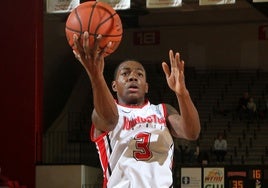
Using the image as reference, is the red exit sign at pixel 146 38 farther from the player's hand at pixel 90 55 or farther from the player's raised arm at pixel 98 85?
the player's hand at pixel 90 55

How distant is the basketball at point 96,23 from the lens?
430cm

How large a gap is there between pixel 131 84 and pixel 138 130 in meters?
0.31

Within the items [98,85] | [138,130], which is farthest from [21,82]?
[98,85]

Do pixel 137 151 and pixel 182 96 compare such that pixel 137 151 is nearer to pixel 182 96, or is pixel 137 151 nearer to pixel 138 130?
pixel 138 130

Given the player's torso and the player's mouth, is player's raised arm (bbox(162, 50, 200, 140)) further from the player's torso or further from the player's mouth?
the player's mouth

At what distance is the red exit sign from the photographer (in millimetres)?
21094

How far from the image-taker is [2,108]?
11445mm

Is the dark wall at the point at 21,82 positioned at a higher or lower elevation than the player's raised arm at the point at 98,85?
lower

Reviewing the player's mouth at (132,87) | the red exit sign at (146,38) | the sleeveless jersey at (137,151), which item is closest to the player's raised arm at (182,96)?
the sleeveless jersey at (137,151)

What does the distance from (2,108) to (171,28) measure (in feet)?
34.5

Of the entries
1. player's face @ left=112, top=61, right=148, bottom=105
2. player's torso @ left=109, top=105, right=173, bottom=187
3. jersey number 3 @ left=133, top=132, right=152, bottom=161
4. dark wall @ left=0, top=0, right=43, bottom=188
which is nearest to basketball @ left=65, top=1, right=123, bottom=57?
player's face @ left=112, top=61, right=148, bottom=105

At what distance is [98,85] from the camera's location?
3.94 metres

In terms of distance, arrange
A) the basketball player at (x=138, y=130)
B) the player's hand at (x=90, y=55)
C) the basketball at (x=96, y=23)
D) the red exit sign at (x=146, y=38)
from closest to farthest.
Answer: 1. the player's hand at (x=90, y=55)
2. the basketball player at (x=138, y=130)
3. the basketball at (x=96, y=23)
4. the red exit sign at (x=146, y=38)

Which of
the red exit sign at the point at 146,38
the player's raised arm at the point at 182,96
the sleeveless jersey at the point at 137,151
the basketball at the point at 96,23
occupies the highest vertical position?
the basketball at the point at 96,23
